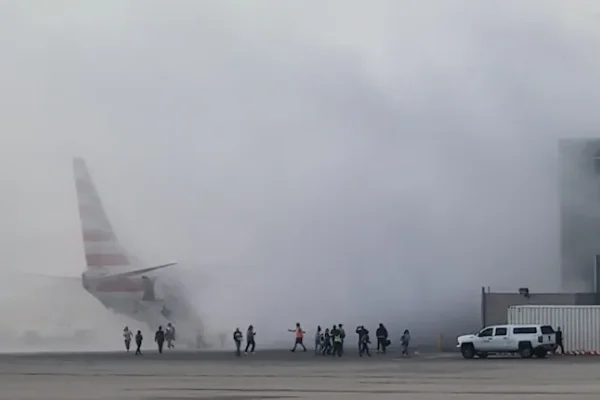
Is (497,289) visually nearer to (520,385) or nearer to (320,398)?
(520,385)

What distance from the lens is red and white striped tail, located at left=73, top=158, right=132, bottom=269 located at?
71.0 meters

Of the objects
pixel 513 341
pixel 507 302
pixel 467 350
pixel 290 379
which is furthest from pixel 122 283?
pixel 290 379

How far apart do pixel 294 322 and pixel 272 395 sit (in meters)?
41.0

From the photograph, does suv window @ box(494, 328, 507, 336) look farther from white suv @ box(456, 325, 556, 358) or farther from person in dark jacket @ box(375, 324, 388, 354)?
person in dark jacket @ box(375, 324, 388, 354)

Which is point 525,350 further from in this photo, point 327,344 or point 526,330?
point 327,344

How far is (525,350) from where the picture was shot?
50.2 metres

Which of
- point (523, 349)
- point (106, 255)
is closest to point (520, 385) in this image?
point (523, 349)

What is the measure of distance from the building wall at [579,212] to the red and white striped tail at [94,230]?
25.4 metres

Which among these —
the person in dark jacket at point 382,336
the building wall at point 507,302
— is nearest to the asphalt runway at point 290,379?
the person in dark jacket at point 382,336

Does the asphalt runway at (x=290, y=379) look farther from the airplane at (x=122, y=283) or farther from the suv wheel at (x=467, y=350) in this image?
the airplane at (x=122, y=283)

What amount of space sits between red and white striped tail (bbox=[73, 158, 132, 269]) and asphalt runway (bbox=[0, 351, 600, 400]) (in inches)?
875

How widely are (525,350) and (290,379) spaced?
19634 mm

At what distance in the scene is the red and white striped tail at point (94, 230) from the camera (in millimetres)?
71000

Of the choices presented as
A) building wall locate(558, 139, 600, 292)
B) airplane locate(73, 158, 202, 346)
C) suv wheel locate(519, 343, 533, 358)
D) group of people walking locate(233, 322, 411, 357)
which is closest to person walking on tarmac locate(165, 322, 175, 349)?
airplane locate(73, 158, 202, 346)
